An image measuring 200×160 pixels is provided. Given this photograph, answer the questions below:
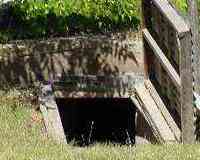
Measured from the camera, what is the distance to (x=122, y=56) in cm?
1025

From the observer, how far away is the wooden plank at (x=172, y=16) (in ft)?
21.6

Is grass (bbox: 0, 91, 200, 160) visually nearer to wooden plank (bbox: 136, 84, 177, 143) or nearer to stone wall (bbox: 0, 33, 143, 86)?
wooden plank (bbox: 136, 84, 177, 143)

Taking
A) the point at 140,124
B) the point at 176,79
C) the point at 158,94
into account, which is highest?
the point at 176,79

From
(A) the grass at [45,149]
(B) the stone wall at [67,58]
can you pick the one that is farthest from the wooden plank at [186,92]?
(B) the stone wall at [67,58]

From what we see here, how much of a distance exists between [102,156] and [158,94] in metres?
2.85

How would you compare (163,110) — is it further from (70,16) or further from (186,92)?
(70,16)

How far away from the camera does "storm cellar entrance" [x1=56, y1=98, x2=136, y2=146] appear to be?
34.0 feet

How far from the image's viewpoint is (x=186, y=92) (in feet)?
22.3

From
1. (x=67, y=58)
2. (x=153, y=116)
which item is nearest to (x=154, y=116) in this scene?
(x=153, y=116)

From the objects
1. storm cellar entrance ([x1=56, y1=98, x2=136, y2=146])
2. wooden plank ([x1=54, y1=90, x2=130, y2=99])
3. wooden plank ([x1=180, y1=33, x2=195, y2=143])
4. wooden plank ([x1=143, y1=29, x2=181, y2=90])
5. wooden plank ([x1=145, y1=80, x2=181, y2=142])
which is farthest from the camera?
storm cellar entrance ([x1=56, y1=98, x2=136, y2=146])

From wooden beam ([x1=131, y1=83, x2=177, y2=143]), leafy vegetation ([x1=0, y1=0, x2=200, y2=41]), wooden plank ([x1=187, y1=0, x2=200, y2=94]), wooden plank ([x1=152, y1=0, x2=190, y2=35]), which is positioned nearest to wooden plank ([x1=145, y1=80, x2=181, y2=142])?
wooden beam ([x1=131, y1=83, x2=177, y2=143])

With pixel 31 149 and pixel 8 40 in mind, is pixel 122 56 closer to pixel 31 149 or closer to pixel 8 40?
pixel 8 40

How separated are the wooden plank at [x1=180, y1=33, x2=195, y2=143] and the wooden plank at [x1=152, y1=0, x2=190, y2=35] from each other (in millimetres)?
116

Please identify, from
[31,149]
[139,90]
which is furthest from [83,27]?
[31,149]
